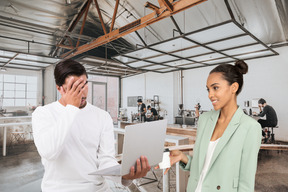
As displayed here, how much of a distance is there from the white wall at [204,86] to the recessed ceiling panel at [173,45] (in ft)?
13.0

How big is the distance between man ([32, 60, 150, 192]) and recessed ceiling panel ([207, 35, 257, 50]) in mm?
5634

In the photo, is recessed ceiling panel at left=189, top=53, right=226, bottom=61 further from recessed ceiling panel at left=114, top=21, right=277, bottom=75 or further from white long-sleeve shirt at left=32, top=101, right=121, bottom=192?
white long-sleeve shirt at left=32, top=101, right=121, bottom=192

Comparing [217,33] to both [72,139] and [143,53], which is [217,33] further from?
[72,139]

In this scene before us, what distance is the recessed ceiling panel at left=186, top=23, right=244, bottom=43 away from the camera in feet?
15.7

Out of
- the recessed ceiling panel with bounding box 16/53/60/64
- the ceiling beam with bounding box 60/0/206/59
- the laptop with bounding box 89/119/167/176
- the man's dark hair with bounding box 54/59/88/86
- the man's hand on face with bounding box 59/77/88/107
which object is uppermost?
the ceiling beam with bounding box 60/0/206/59

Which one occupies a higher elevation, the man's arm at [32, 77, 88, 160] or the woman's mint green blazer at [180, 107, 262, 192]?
the man's arm at [32, 77, 88, 160]

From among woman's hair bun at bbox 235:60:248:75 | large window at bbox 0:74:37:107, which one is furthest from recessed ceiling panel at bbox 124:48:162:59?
woman's hair bun at bbox 235:60:248:75

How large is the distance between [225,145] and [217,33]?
15.8ft

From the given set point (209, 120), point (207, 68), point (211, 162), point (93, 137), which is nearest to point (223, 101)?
point (209, 120)

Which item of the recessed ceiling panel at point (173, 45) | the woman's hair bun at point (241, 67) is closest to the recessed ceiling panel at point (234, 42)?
the recessed ceiling panel at point (173, 45)

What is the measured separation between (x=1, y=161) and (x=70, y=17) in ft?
16.3

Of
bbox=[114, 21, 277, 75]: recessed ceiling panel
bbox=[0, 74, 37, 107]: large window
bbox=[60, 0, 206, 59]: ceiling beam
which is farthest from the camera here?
bbox=[0, 74, 37, 107]: large window

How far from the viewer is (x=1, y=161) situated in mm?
5316

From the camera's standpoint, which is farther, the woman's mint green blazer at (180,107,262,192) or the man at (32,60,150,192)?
the woman's mint green blazer at (180,107,262,192)
